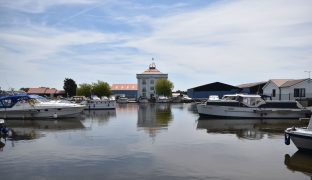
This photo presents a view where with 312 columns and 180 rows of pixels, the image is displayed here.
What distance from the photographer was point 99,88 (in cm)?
10781

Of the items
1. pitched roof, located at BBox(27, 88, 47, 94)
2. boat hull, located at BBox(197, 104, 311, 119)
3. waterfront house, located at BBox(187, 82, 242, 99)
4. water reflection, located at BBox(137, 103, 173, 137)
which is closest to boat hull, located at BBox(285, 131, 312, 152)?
water reflection, located at BBox(137, 103, 173, 137)

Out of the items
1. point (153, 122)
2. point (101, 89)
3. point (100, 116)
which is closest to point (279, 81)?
point (100, 116)

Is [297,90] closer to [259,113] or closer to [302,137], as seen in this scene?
[259,113]

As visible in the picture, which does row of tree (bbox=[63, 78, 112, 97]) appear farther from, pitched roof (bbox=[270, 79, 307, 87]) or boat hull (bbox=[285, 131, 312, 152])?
boat hull (bbox=[285, 131, 312, 152])

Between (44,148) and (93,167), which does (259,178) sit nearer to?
(93,167)

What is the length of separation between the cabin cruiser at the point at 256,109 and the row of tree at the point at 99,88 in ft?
245

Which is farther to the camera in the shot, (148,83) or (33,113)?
(148,83)

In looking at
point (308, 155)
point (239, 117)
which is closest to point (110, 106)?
point (239, 117)

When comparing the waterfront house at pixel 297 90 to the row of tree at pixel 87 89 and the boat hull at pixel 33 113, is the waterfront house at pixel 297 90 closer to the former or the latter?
the boat hull at pixel 33 113

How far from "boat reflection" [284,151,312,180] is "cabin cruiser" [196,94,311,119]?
18.4m

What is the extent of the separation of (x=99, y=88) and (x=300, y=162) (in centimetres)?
9610

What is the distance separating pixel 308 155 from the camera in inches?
620

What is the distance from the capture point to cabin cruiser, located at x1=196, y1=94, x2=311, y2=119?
3466 centimetres

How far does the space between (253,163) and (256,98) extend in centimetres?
2152
